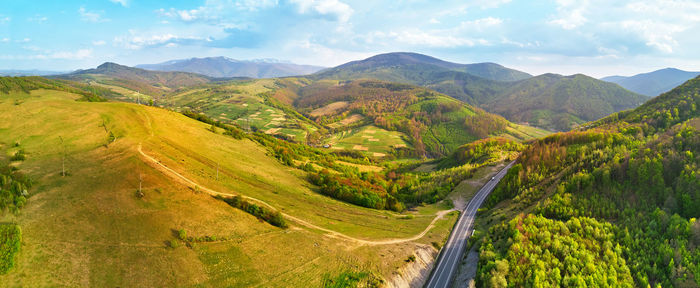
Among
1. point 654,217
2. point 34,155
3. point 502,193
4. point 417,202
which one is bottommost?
point 417,202

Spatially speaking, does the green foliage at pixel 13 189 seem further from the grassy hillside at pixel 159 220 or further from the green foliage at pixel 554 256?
the green foliage at pixel 554 256

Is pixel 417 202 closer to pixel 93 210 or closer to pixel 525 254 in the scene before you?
pixel 525 254

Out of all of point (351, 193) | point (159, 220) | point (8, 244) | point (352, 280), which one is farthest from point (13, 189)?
point (351, 193)

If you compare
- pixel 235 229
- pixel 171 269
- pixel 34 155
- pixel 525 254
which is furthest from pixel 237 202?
pixel 525 254

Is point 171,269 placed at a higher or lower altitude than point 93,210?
lower

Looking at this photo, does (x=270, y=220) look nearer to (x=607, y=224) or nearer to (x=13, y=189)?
(x=13, y=189)

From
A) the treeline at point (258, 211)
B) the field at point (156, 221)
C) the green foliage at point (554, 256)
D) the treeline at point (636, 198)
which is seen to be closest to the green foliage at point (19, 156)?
the field at point (156, 221)
